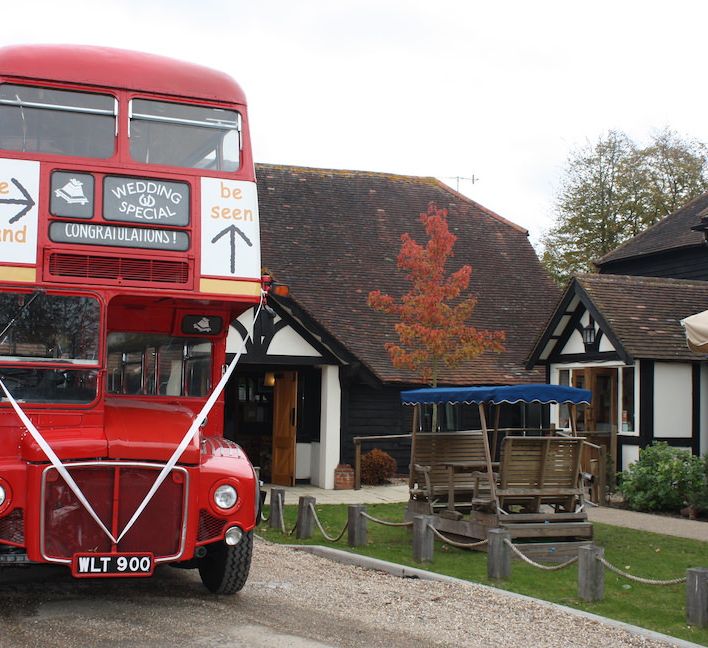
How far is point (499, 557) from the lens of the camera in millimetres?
10094

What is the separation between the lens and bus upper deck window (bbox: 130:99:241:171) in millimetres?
9148

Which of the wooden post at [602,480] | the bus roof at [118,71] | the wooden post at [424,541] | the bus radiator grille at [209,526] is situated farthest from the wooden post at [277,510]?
the bus roof at [118,71]

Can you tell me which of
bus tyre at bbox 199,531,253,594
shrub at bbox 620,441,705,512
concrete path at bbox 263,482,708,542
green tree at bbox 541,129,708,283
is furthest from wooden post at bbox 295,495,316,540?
green tree at bbox 541,129,708,283

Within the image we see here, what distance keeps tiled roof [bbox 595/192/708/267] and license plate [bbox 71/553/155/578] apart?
64.8 ft

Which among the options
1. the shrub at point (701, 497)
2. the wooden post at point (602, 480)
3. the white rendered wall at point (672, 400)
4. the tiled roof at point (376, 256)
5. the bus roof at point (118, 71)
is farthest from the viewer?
the tiled roof at point (376, 256)

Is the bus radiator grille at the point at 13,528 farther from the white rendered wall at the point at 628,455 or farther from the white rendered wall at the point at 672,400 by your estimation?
the white rendered wall at the point at 672,400

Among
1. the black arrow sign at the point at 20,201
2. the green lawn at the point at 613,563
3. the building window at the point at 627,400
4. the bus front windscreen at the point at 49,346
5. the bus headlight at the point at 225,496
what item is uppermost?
the black arrow sign at the point at 20,201

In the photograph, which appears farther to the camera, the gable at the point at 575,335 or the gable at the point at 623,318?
the gable at the point at 575,335

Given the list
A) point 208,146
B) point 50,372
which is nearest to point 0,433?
point 50,372

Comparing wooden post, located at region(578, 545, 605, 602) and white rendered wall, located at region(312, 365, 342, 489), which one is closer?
wooden post, located at region(578, 545, 605, 602)

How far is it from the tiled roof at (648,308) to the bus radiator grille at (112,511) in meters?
12.1

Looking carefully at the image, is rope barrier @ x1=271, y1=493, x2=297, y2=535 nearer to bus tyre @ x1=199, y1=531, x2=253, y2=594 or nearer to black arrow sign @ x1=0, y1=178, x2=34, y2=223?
bus tyre @ x1=199, y1=531, x2=253, y2=594

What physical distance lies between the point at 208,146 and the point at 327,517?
8130 millimetres

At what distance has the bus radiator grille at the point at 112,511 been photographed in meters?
7.76
